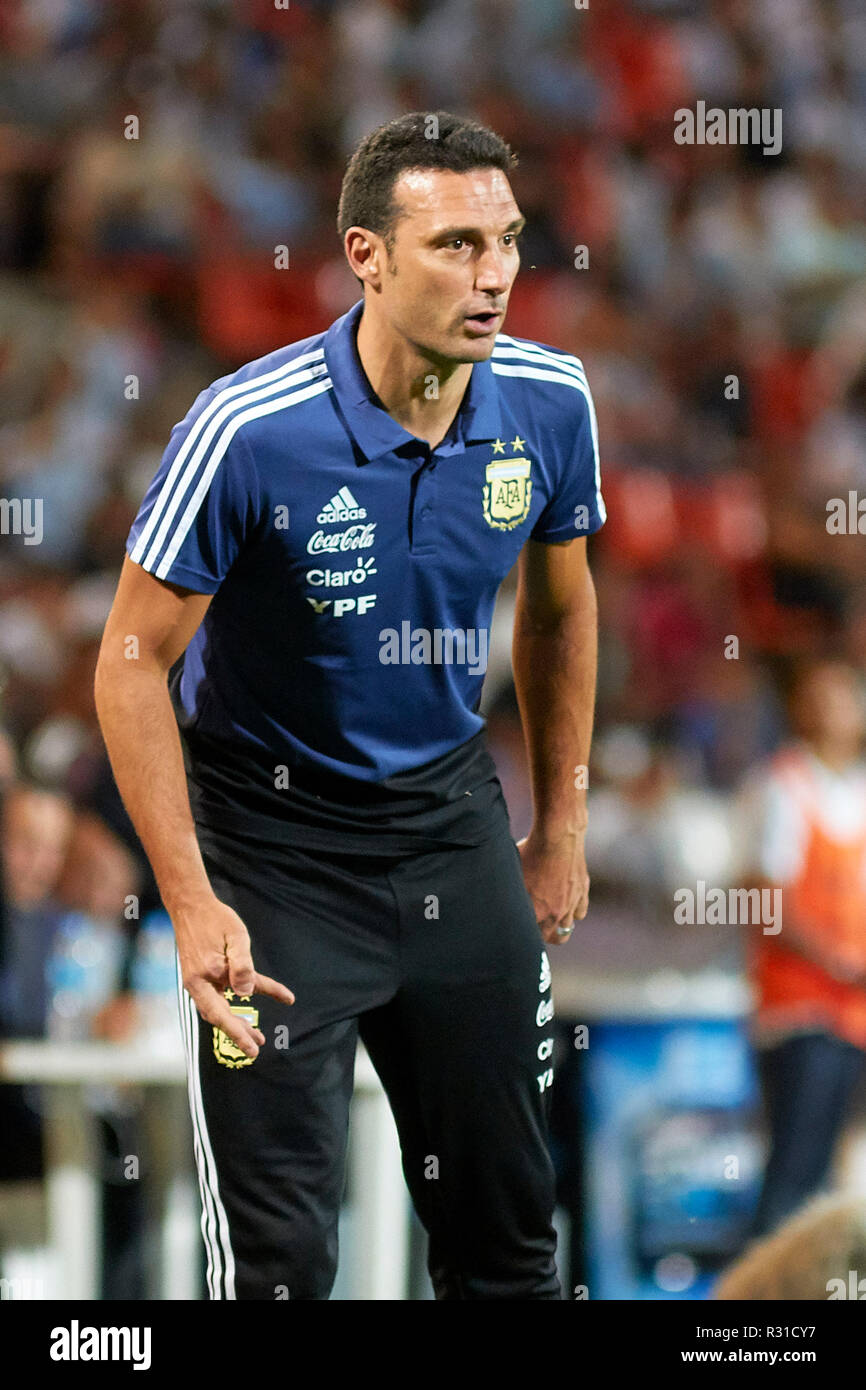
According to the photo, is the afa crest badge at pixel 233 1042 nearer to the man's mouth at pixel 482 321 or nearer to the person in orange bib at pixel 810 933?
the man's mouth at pixel 482 321

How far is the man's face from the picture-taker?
2268 mm

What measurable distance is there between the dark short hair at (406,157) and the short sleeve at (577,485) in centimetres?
37

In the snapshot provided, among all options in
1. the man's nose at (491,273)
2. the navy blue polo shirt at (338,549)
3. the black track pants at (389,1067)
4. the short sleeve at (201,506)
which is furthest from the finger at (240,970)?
the man's nose at (491,273)

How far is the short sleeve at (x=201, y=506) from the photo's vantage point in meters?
2.27

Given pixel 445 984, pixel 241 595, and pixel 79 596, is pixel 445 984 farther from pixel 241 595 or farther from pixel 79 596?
pixel 79 596

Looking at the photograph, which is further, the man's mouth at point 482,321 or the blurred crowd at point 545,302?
the blurred crowd at point 545,302

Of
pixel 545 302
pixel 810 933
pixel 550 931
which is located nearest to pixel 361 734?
pixel 550 931

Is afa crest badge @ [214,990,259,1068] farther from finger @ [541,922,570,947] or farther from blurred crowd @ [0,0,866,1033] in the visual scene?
blurred crowd @ [0,0,866,1033]

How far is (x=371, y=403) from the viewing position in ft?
7.86

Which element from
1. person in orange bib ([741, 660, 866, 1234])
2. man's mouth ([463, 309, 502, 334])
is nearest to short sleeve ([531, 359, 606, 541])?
man's mouth ([463, 309, 502, 334])

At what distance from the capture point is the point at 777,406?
267 inches

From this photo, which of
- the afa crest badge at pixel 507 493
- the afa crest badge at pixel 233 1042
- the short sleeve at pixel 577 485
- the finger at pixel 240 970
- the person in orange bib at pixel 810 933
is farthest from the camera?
the person in orange bib at pixel 810 933

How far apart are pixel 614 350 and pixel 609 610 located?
1705 mm

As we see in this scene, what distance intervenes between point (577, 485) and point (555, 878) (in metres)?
0.59
